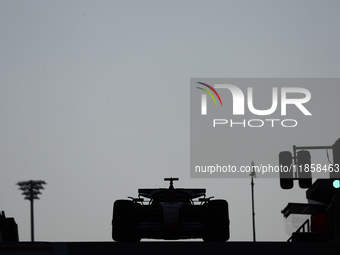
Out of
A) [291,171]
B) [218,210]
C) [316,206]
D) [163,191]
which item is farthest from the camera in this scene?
[316,206]

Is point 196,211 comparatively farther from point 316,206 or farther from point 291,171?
point 316,206

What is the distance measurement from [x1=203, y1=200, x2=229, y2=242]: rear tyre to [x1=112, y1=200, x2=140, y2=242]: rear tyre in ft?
4.79

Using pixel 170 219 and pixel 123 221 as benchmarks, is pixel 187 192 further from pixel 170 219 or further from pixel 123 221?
pixel 123 221

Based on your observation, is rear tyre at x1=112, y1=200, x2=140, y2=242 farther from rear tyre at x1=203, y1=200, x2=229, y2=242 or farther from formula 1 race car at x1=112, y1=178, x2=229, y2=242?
rear tyre at x1=203, y1=200, x2=229, y2=242

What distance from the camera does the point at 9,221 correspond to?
21.8m

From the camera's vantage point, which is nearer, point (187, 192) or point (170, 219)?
point (170, 219)

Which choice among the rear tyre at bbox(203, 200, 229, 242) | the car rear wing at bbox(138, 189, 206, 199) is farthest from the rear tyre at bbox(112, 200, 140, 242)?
the car rear wing at bbox(138, 189, 206, 199)

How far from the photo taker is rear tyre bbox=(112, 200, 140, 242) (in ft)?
44.3

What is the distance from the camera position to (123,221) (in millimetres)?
13500

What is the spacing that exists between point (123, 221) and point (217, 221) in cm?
177

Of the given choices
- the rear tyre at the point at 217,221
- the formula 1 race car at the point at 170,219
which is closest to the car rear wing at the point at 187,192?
the formula 1 race car at the point at 170,219

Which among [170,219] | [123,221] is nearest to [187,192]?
[170,219]

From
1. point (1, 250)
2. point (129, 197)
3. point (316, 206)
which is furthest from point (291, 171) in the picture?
point (316, 206)

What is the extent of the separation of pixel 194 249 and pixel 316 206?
3148 cm
